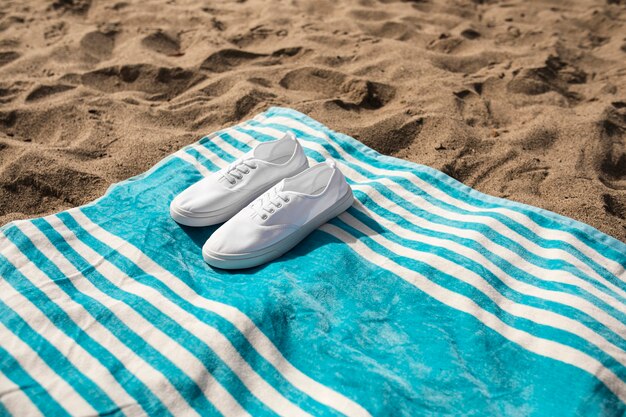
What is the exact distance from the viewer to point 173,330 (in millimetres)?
1771

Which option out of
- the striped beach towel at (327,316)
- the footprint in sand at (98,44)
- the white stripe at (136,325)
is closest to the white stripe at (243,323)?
the striped beach towel at (327,316)

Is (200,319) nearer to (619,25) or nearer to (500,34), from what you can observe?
(500,34)

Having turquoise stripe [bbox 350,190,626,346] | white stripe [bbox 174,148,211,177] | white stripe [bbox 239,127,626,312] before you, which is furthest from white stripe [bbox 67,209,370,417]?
white stripe [bbox 239,127,626,312]

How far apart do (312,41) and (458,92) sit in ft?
3.48

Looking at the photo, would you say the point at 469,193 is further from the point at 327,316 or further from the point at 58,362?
the point at 58,362

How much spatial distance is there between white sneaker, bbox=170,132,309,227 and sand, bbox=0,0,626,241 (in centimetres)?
56

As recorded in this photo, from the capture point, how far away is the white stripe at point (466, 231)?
1920 millimetres

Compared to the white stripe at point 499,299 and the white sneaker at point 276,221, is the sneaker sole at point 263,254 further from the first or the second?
the white stripe at point 499,299

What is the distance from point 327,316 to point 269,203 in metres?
0.46

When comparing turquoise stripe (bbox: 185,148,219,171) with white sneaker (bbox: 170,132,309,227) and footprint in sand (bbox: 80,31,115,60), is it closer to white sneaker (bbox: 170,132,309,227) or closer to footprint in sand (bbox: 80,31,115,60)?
white sneaker (bbox: 170,132,309,227)

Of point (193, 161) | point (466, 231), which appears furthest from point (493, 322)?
point (193, 161)

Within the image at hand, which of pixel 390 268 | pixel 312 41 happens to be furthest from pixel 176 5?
pixel 390 268

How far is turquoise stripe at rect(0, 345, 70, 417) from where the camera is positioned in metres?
1.55

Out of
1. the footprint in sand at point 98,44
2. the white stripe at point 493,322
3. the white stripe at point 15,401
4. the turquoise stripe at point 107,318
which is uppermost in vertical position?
the footprint in sand at point 98,44
